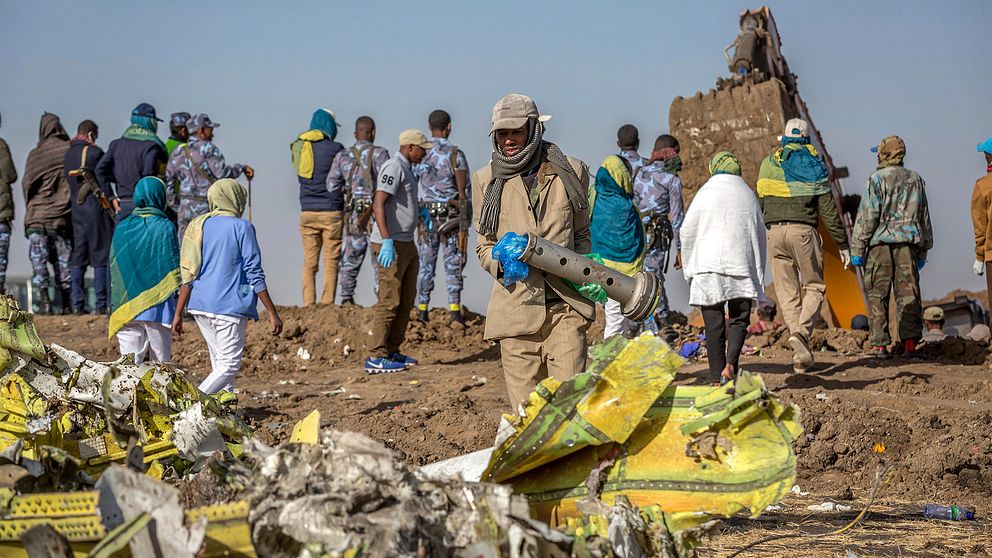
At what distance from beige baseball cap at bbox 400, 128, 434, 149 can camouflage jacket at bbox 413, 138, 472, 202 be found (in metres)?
1.54

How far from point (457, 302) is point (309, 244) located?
1.96 meters

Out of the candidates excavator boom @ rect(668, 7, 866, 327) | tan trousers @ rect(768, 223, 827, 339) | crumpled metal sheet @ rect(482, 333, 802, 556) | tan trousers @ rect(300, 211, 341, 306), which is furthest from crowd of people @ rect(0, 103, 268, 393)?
excavator boom @ rect(668, 7, 866, 327)

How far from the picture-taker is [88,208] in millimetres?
12664

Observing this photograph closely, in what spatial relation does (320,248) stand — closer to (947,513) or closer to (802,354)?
(802,354)

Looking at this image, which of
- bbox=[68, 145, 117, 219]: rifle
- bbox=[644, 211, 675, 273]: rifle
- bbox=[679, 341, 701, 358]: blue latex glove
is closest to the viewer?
bbox=[679, 341, 701, 358]: blue latex glove

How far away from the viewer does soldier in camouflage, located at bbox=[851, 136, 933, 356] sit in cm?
1002

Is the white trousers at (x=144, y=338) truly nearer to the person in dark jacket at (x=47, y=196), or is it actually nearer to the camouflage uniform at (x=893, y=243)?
the person in dark jacket at (x=47, y=196)

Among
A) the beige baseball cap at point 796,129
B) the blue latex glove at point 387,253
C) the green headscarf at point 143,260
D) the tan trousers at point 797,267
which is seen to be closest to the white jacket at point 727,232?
the tan trousers at point 797,267

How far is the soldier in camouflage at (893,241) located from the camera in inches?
395

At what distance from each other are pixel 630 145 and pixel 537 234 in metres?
6.42

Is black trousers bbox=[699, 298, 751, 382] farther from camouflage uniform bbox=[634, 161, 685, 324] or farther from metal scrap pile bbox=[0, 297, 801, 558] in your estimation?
metal scrap pile bbox=[0, 297, 801, 558]

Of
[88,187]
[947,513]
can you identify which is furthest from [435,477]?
[88,187]

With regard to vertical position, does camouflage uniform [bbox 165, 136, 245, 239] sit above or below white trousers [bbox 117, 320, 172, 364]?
above

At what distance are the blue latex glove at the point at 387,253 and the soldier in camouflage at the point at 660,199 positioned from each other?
2925mm
